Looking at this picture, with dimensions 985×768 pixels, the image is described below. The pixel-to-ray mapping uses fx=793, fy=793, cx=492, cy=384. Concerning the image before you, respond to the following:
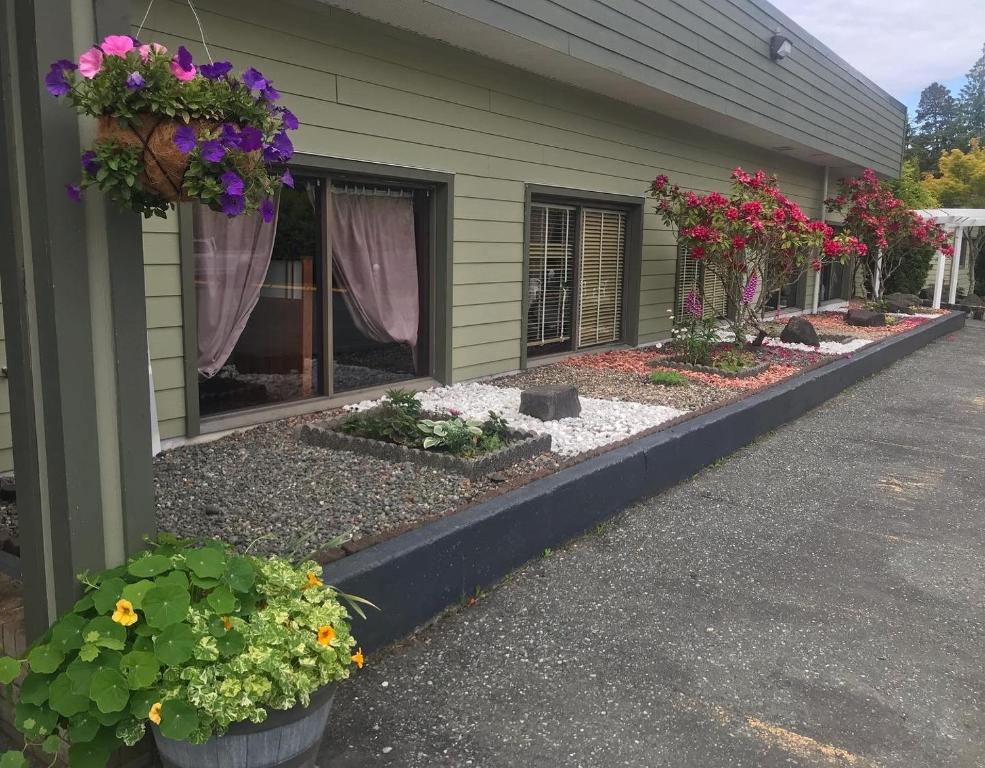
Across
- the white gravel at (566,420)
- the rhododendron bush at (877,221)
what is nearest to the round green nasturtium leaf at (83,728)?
the white gravel at (566,420)

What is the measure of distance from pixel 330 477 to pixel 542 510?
121 centimetres

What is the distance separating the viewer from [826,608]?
354 cm

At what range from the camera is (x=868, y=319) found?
1379 cm

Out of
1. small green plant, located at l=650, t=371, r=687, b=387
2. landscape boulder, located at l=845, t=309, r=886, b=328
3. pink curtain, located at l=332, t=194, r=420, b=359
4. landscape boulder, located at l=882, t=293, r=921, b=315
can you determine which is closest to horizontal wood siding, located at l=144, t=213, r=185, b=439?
pink curtain, located at l=332, t=194, r=420, b=359

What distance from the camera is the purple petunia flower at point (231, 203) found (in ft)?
6.56

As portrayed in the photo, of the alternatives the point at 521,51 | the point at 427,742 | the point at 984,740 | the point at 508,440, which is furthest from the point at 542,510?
the point at 521,51

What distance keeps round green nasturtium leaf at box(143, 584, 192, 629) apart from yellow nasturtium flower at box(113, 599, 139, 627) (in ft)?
0.10

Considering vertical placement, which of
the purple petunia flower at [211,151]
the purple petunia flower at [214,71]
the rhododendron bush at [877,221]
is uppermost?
the rhododendron bush at [877,221]

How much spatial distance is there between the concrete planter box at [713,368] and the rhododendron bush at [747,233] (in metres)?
0.90

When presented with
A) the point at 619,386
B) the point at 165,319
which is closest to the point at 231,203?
the point at 165,319

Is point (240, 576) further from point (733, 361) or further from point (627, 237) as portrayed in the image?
point (627, 237)

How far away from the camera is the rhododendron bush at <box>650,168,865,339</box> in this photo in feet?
28.2

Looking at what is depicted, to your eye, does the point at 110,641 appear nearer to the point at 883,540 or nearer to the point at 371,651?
the point at 371,651

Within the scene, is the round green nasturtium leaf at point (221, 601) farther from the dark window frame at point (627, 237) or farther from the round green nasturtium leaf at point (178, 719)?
the dark window frame at point (627, 237)
